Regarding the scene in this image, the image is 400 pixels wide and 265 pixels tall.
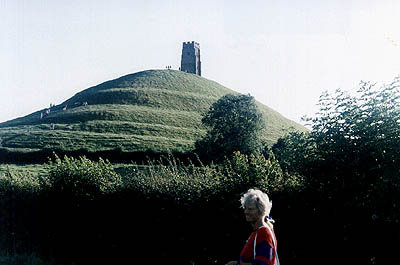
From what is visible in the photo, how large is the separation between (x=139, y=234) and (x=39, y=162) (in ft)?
166

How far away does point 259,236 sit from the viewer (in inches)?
175

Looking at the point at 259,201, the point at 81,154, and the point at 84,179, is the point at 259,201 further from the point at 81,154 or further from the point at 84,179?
the point at 81,154

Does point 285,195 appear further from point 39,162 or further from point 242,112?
point 39,162

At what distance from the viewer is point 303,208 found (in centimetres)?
774

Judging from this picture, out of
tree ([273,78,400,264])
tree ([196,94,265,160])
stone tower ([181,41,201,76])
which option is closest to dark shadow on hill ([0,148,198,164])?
tree ([196,94,265,160])

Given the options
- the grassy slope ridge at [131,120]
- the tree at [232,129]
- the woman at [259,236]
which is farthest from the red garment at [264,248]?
the tree at [232,129]

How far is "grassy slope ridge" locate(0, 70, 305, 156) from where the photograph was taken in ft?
208

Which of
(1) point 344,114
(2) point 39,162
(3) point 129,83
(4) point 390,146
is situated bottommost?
(2) point 39,162

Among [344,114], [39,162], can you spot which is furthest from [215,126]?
[344,114]

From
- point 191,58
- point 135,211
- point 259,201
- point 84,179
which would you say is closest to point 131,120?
point 84,179

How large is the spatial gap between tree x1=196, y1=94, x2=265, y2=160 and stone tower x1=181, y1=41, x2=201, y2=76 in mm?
87126

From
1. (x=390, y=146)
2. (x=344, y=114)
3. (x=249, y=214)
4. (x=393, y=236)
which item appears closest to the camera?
(x=249, y=214)

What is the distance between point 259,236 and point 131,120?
75861 millimetres

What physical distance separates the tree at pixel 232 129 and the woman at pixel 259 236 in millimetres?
44937
